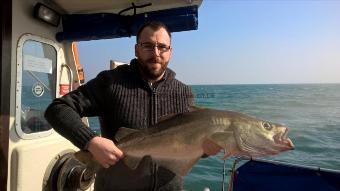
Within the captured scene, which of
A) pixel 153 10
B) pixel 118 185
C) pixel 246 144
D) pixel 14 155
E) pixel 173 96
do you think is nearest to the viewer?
pixel 246 144

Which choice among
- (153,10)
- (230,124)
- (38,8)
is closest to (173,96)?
(230,124)

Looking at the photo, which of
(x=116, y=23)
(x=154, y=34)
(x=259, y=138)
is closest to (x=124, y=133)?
(x=154, y=34)

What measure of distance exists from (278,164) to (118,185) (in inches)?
94.1

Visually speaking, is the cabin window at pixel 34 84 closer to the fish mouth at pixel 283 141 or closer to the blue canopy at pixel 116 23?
the blue canopy at pixel 116 23

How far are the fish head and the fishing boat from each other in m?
1.97

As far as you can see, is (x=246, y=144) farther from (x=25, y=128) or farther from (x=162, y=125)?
(x=25, y=128)

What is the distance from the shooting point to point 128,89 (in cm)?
340

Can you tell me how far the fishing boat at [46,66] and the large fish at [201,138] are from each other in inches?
71.5

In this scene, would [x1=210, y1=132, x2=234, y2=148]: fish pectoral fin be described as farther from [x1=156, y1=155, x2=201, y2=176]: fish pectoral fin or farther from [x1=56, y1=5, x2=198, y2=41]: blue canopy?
[x1=56, y1=5, x2=198, y2=41]: blue canopy

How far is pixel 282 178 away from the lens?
480cm

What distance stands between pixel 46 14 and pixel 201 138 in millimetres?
3114

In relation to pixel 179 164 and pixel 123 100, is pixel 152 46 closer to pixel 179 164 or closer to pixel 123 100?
pixel 123 100

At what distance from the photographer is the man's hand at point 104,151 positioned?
278cm

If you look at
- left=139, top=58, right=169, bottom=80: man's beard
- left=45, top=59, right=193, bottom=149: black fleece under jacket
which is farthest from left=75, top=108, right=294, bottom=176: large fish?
left=139, top=58, right=169, bottom=80: man's beard
